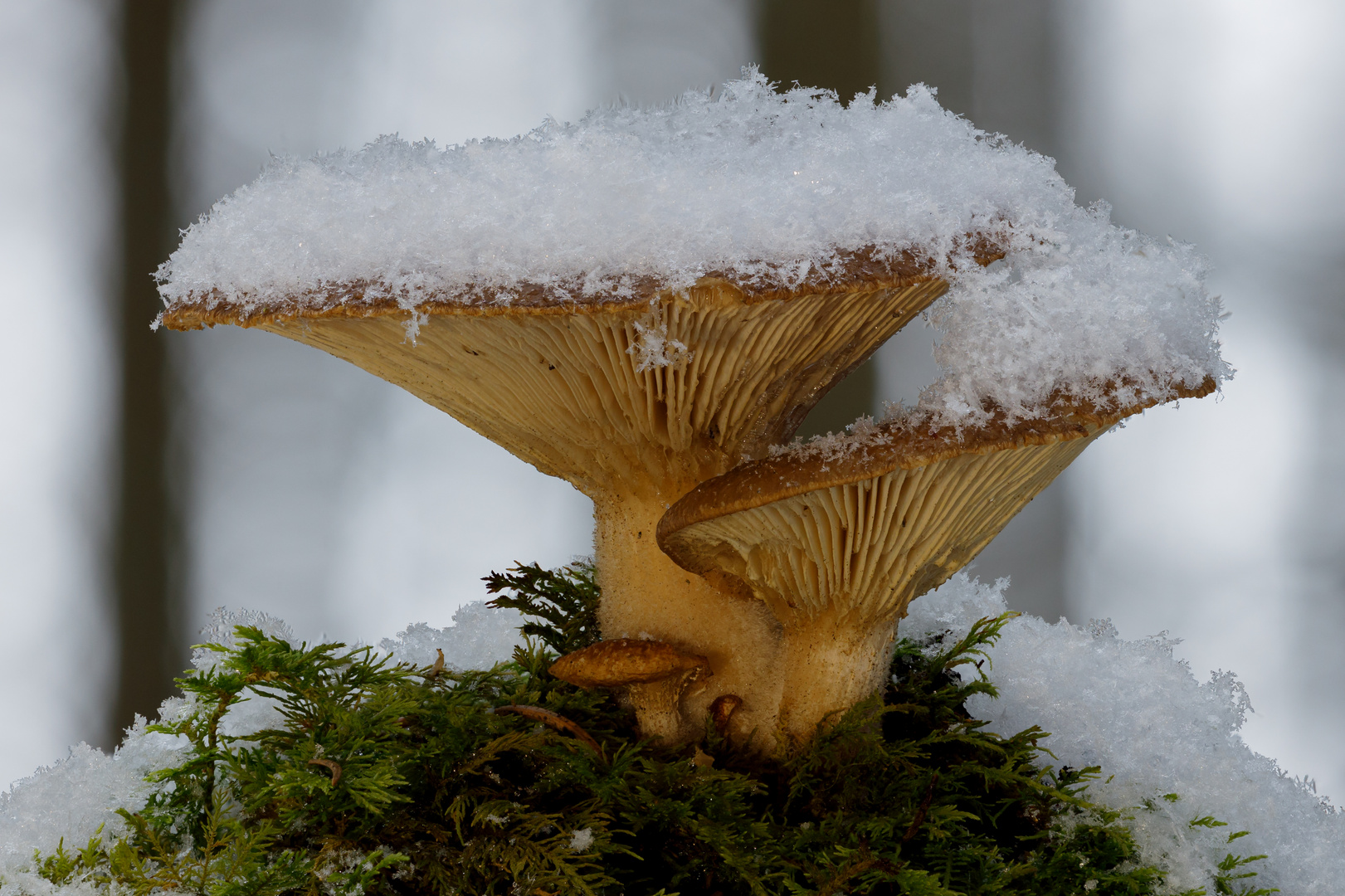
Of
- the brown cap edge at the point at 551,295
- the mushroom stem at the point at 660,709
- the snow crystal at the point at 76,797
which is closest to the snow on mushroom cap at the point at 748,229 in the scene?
the brown cap edge at the point at 551,295

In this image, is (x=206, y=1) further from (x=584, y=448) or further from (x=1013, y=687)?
(x=1013, y=687)

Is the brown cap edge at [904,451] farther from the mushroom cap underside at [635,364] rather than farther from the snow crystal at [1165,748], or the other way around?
the snow crystal at [1165,748]

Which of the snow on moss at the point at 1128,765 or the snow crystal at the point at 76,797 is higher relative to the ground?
the snow on moss at the point at 1128,765

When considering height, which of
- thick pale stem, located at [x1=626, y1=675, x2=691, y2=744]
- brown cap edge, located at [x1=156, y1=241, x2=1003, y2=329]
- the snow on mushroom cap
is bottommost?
thick pale stem, located at [x1=626, y1=675, x2=691, y2=744]

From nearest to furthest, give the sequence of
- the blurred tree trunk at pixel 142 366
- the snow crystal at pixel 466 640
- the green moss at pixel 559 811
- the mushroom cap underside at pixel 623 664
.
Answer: the green moss at pixel 559 811, the mushroom cap underside at pixel 623 664, the snow crystal at pixel 466 640, the blurred tree trunk at pixel 142 366

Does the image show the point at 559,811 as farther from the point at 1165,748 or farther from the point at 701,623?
the point at 1165,748

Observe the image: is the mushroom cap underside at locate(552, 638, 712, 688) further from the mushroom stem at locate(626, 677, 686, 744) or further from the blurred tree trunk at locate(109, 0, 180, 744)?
the blurred tree trunk at locate(109, 0, 180, 744)

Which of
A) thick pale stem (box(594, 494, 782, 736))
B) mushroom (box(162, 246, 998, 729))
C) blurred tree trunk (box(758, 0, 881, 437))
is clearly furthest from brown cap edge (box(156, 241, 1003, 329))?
blurred tree trunk (box(758, 0, 881, 437))

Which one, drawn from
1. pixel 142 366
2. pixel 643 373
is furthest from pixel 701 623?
pixel 142 366
